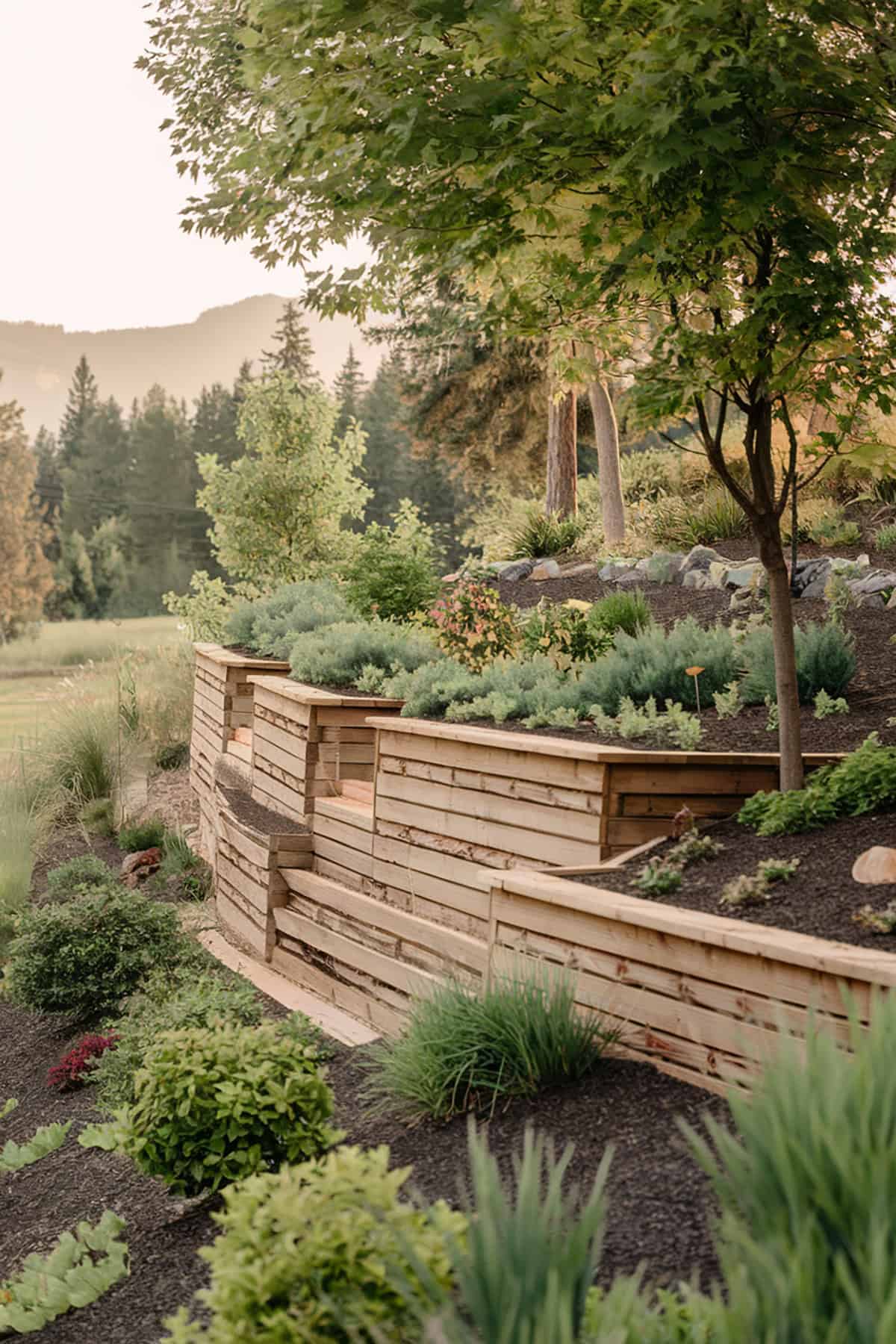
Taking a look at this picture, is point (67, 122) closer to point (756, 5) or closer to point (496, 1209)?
point (756, 5)

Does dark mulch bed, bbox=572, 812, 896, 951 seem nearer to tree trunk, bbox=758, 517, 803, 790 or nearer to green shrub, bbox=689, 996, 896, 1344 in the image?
tree trunk, bbox=758, 517, 803, 790

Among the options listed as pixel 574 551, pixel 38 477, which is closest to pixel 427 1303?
pixel 574 551

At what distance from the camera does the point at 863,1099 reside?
1918 millimetres

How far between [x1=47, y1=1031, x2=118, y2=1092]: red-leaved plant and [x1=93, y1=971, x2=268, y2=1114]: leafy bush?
0.07 meters

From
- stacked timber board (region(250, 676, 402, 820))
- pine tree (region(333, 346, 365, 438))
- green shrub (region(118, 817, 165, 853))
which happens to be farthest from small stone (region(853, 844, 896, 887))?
pine tree (region(333, 346, 365, 438))

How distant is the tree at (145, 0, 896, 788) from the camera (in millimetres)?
3527

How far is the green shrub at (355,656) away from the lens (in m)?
7.45

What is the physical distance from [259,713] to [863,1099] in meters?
6.07

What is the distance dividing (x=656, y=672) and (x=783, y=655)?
1450 millimetres

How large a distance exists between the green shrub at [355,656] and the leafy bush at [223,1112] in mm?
3955

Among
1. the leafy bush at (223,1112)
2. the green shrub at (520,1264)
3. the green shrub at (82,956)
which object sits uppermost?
the green shrub at (520,1264)

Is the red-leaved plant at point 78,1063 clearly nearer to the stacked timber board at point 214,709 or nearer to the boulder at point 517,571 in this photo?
the stacked timber board at point 214,709

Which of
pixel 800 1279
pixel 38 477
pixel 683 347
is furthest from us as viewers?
pixel 38 477

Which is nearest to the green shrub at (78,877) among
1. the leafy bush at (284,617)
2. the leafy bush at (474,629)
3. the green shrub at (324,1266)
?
the leafy bush at (284,617)
